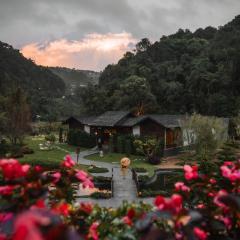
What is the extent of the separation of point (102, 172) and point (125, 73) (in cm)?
5205

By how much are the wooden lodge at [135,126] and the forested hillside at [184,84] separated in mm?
12510

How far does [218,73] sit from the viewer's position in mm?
71125

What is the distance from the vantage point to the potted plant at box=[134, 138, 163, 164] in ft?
129

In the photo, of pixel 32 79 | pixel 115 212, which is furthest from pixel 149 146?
pixel 32 79

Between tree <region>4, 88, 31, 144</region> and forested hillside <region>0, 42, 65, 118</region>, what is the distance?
43.4m

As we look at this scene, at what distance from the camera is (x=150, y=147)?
132ft

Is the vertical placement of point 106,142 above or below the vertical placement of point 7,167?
below

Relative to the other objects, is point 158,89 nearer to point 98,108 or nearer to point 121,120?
point 98,108

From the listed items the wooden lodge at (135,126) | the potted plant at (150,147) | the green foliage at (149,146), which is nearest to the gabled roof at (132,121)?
the wooden lodge at (135,126)

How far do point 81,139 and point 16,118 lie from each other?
8258 millimetres

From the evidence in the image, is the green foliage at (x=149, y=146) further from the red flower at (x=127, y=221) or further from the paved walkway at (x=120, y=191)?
the red flower at (x=127, y=221)

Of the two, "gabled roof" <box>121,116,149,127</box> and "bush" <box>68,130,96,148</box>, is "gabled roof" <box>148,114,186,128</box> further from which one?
"bush" <box>68,130,96,148</box>

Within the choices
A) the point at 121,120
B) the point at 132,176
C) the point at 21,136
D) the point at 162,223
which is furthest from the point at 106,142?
the point at 162,223

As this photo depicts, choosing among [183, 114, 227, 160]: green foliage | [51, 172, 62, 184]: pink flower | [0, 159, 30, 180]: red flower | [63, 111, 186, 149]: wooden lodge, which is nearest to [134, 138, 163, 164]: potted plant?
[63, 111, 186, 149]: wooden lodge
